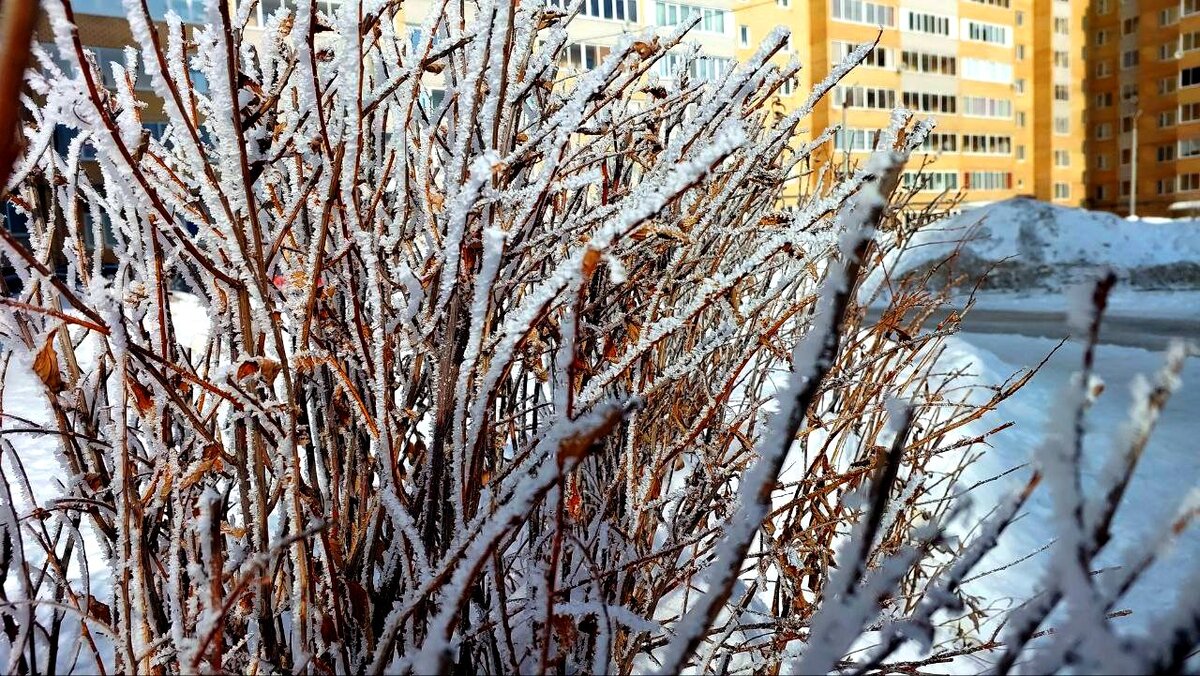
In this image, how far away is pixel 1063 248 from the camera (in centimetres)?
1720

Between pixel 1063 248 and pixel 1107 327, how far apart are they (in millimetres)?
6357

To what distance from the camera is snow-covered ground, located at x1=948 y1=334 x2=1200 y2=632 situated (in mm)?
3898

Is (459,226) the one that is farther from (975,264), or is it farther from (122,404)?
(975,264)

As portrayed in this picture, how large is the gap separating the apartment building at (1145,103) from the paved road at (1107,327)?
115ft

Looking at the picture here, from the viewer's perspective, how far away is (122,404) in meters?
1.20

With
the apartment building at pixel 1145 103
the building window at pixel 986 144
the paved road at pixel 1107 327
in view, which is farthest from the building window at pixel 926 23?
the paved road at pixel 1107 327

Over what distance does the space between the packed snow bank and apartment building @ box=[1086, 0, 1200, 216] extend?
28863 millimetres

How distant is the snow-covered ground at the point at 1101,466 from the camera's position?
3898 mm

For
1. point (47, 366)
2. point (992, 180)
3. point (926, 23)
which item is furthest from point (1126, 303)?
point (992, 180)

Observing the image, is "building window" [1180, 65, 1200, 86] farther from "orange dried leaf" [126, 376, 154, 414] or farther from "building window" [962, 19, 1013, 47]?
"orange dried leaf" [126, 376, 154, 414]

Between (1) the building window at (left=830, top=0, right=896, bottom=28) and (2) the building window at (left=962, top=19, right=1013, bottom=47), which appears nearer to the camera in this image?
(1) the building window at (left=830, top=0, right=896, bottom=28)

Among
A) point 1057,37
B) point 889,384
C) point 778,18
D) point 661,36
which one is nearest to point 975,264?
point 889,384

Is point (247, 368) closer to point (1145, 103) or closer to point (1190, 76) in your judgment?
point (1190, 76)

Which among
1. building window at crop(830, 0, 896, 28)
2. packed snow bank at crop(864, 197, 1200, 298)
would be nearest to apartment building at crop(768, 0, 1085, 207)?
building window at crop(830, 0, 896, 28)
